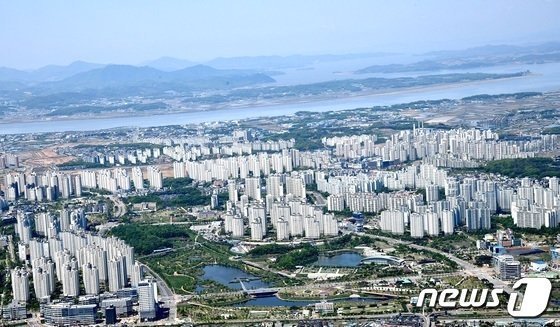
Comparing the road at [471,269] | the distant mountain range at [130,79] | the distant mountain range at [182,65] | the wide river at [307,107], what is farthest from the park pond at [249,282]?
the distant mountain range at [182,65]

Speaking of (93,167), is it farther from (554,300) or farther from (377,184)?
(554,300)

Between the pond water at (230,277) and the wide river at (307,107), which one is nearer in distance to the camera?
the pond water at (230,277)

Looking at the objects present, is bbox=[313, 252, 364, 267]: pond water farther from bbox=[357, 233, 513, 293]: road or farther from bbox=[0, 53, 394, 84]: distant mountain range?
bbox=[0, 53, 394, 84]: distant mountain range

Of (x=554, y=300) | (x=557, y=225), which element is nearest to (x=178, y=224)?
(x=557, y=225)

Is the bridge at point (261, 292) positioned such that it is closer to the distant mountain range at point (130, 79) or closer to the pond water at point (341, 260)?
the pond water at point (341, 260)

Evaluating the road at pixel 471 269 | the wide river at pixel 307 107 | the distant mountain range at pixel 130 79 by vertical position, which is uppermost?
the distant mountain range at pixel 130 79

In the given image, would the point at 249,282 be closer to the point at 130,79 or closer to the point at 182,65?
the point at 130,79

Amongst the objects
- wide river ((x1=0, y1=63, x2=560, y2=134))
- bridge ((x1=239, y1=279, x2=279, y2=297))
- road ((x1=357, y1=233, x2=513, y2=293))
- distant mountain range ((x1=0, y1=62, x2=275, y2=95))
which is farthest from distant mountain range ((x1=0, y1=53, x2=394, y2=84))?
bridge ((x1=239, y1=279, x2=279, y2=297))

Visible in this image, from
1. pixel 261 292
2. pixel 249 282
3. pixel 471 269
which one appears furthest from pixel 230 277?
pixel 471 269
